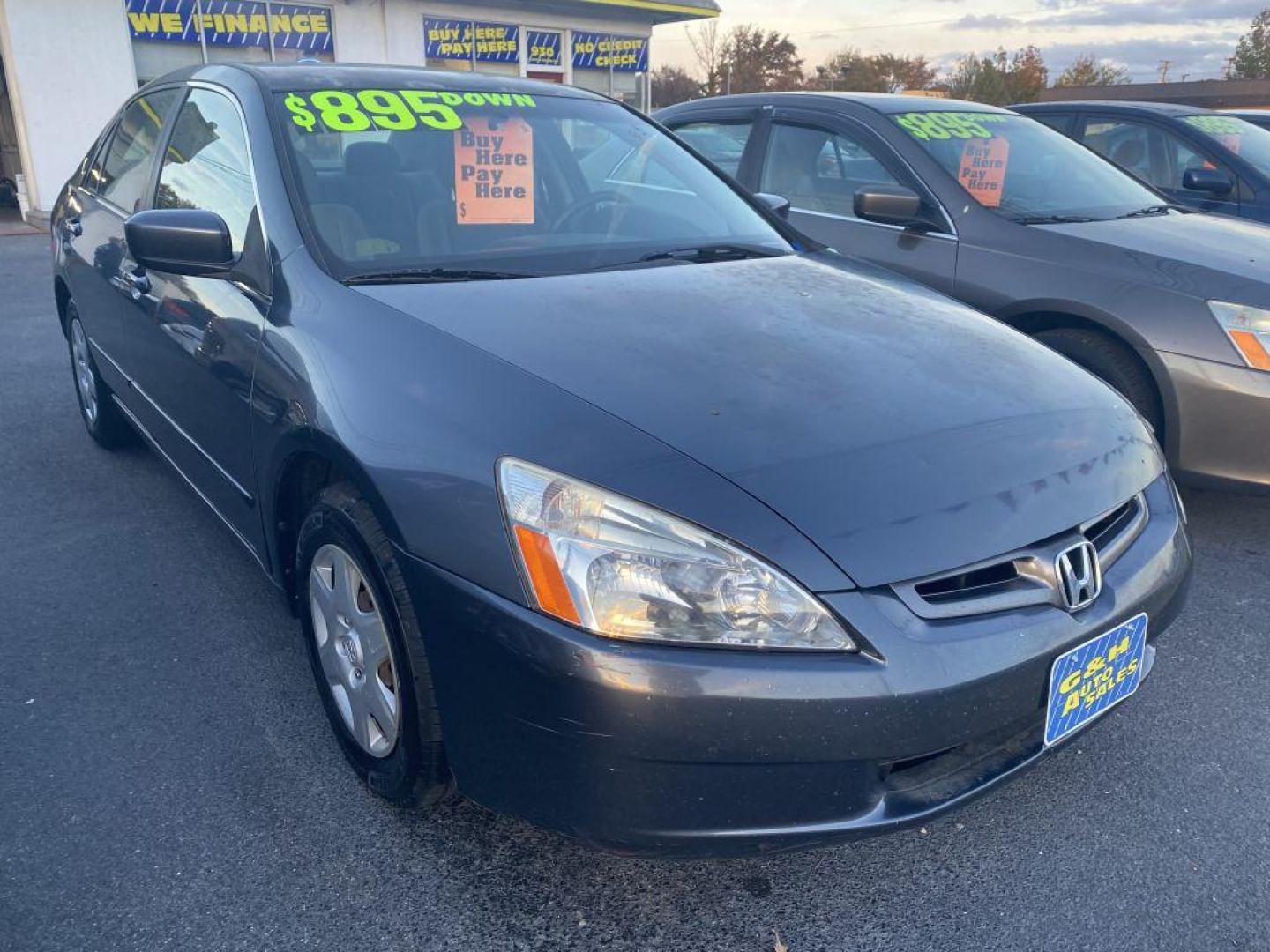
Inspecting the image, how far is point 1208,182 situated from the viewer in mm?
6027

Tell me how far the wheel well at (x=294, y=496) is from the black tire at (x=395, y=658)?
60mm

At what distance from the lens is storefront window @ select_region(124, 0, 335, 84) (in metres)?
12.2

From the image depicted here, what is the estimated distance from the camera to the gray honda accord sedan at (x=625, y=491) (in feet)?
5.23

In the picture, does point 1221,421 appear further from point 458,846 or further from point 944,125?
point 458,846

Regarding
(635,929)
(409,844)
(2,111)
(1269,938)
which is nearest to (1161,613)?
(1269,938)

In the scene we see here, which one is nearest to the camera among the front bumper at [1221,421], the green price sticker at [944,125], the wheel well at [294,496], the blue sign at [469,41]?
the wheel well at [294,496]

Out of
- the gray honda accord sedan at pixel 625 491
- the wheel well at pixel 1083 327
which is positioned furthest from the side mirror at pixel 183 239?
the wheel well at pixel 1083 327

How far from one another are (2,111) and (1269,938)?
57.2 feet

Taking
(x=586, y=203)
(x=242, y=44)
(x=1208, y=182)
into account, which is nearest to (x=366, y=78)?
(x=586, y=203)

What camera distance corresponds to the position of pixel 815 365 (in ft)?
6.88

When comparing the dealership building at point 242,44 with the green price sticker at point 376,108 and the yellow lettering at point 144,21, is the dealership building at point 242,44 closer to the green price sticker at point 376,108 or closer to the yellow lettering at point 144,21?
the yellow lettering at point 144,21

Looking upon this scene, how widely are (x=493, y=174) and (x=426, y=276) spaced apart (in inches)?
21.6

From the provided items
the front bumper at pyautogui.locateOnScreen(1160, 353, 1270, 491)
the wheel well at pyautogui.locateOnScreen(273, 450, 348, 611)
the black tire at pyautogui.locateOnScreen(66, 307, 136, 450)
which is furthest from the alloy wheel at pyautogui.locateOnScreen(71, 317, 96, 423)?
the front bumper at pyautogui.locateOnScreen(1160, 353, 1270, 491)

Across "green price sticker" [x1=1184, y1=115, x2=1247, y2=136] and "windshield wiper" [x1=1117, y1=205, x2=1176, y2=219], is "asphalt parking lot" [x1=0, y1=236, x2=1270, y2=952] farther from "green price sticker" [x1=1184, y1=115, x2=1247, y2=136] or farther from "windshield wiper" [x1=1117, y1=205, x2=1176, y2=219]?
"green price sticker" [x1=1184, y1=115, x2=1247, y2=136]
